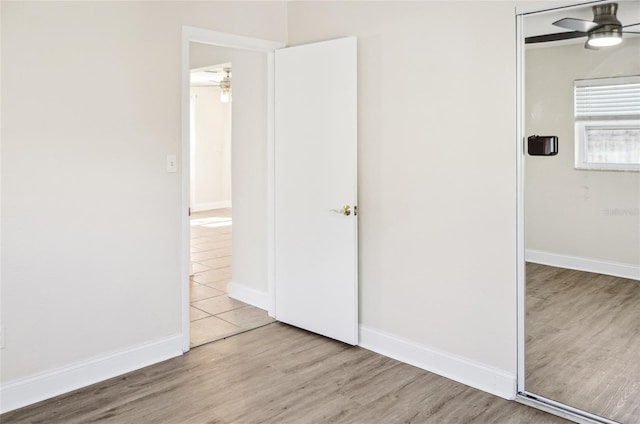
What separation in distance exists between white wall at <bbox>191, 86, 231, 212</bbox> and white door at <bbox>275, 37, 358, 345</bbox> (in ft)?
23.5

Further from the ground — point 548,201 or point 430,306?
point 548,201

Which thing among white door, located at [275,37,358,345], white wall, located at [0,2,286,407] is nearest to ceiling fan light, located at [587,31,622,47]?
white door, located at [275,37,358,345]

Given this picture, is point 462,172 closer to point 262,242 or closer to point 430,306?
point 430,306

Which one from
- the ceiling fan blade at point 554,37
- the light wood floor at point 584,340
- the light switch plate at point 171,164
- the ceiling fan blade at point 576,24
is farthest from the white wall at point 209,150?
the light wood floor at point 584,340

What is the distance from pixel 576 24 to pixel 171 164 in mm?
2389

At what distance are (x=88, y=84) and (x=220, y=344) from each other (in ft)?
6.10

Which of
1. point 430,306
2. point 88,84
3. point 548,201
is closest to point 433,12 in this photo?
point 548,201

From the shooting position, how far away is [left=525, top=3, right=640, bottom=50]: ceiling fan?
244 centimetres

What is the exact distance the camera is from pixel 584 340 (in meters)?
2.78

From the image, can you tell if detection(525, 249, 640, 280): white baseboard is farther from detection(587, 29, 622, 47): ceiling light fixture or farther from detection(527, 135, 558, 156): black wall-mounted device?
detection(587, 29, 622, 47): ceiling light fixture

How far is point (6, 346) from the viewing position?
105 inches

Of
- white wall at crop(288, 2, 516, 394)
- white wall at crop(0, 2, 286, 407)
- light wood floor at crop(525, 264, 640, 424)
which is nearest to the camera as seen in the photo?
light wood floor at crop(525, 264, 640, 424)

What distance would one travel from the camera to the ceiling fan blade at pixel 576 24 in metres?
2.52

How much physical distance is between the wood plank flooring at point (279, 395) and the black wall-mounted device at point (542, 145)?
4.35 feet
